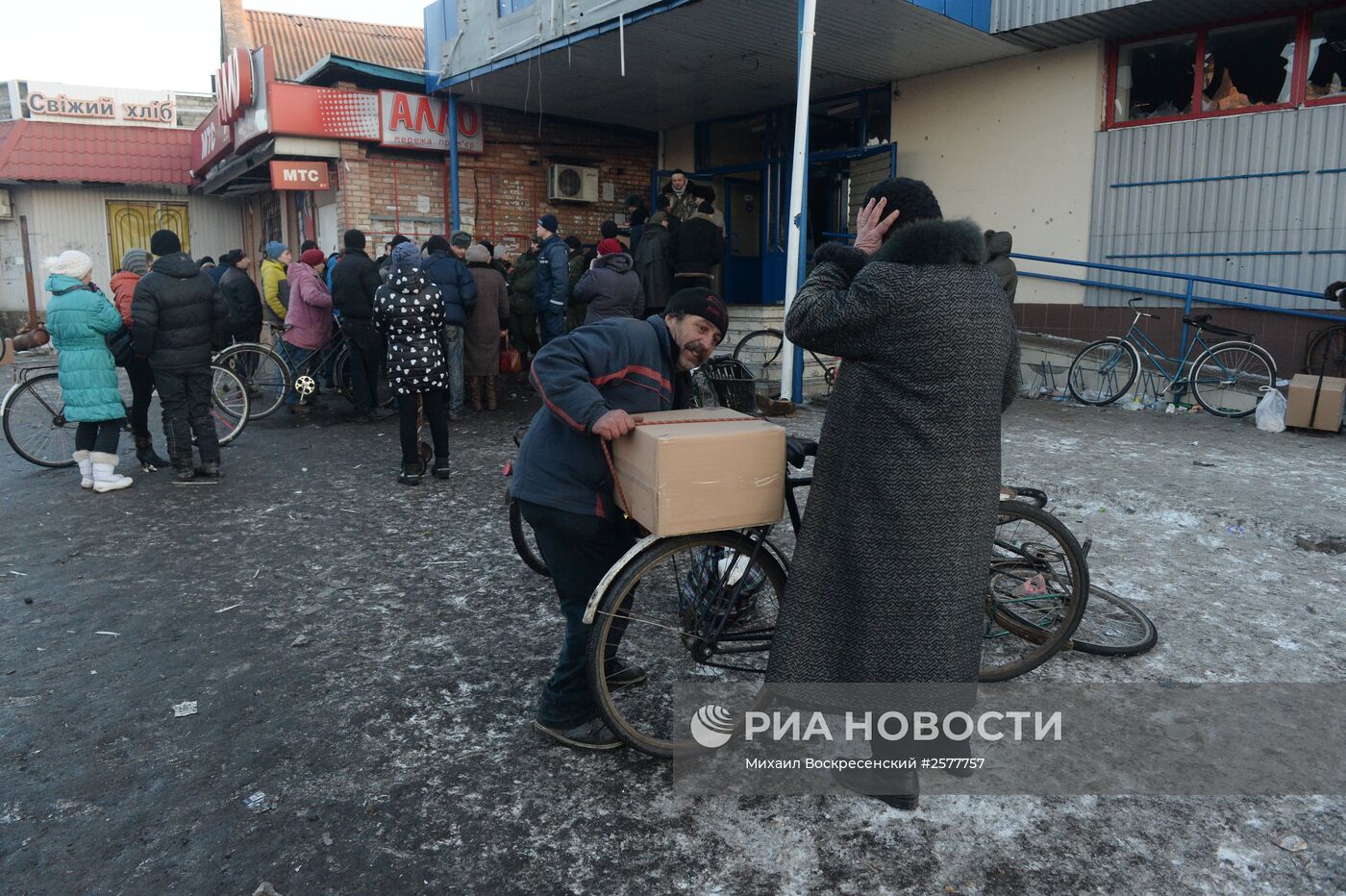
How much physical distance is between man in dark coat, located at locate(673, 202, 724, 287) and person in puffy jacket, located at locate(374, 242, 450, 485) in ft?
11.7

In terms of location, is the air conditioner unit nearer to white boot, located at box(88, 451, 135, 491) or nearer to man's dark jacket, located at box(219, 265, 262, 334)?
man's dark jacket, located at box(219, 265, 262, 334)

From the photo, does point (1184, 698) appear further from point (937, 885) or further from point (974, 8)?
point (974, 8)

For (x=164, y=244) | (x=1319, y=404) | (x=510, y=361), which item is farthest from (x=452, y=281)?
(x=1319, y=404)

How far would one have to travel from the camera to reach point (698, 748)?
315 cm

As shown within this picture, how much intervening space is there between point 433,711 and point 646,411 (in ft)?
4.81

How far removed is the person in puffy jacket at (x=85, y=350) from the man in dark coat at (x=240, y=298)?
375 cm

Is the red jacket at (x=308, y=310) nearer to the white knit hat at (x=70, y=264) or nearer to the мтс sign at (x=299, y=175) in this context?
the white knit hat at (x=70, y=264)

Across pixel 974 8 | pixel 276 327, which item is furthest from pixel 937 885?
pixel 276 327

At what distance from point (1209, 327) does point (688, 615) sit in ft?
28.2

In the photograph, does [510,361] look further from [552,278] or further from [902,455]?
[902,455]

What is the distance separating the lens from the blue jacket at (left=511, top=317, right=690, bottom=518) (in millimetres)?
2918

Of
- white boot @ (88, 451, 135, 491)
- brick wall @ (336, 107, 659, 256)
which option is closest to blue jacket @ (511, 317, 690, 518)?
white boot @ (88, 451, 135, 491)

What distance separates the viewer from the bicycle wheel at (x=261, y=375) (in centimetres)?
983

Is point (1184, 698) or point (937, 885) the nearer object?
point (937, 885)
